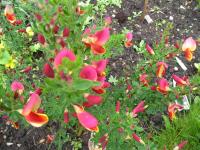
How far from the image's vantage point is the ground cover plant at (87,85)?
3.86 feet

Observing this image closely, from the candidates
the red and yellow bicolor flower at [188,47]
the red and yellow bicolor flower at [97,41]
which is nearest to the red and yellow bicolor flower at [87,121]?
the red and yellow bicolor flower at [97,41]

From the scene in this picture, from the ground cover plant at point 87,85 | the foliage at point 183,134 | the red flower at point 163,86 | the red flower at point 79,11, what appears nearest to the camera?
the ground cover plant at point 87,85

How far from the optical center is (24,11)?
2379mm

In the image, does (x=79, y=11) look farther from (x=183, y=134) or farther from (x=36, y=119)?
(x=183, y=134)

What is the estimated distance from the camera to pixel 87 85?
42.1 inches

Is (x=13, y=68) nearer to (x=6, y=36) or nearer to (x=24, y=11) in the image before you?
(x=6, y=36)

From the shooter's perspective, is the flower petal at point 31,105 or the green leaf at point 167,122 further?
the green leaf at point 167,122

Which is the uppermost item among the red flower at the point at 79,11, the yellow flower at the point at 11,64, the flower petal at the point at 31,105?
the red flower at the point at 79,11

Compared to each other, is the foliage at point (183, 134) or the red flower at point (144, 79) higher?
the red flower at point (144, 79)

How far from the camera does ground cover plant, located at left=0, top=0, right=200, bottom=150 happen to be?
1.18 meters

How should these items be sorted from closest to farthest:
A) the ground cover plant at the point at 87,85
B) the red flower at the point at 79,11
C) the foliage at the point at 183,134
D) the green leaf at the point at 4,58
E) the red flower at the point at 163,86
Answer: the ground cover plant at the point at 87,85 < the red flower at the point at 79,11 < the red flower at the point at 163,86 < the green leaf at the point at 4,58 < the foliage at the point at 183,134

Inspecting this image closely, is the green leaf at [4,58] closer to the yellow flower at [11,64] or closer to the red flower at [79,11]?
the yellow flower at [11,64]

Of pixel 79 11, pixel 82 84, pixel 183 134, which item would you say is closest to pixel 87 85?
pixel 82 84

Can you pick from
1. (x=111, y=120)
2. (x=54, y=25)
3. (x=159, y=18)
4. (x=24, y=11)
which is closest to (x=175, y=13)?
(x=159, y=18)
